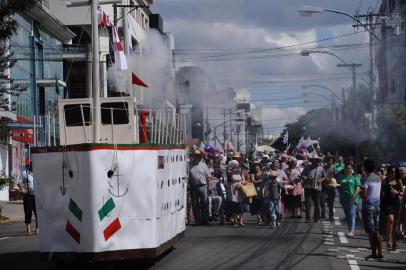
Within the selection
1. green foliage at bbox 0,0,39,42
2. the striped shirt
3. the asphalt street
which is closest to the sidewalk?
the asphalt street

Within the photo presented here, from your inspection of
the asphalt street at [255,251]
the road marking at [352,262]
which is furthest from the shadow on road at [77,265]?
the road marking at [352,262]

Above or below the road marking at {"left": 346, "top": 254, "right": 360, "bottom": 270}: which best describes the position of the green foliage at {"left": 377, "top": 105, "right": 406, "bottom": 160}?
above

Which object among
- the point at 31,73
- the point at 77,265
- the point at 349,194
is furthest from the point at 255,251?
the point at 31,73

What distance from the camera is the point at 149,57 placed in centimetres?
2447

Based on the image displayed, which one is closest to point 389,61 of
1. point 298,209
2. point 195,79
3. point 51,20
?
point 51,20

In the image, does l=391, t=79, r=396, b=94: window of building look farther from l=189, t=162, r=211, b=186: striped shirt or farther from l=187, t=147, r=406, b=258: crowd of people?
l=189, t=162, r=211, b=186: striped shirt

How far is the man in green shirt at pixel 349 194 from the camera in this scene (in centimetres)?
1908

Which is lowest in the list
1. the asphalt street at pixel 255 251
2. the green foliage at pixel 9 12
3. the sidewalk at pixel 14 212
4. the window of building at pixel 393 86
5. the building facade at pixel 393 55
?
the sidewalk at pixel 14 212

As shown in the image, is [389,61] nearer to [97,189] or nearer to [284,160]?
[284,160]

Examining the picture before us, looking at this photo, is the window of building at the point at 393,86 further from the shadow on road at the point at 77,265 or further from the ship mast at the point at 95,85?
the shadow on road at the point at 77,265

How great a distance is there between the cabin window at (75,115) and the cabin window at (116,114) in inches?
10.9

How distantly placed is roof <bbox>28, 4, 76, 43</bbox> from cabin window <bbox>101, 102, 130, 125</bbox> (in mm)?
28333

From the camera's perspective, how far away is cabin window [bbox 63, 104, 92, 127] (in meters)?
14.5

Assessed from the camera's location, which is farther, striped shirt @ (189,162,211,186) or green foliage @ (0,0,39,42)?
striped shirt @ (189,162,211,186)
